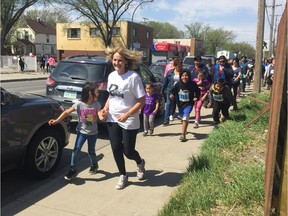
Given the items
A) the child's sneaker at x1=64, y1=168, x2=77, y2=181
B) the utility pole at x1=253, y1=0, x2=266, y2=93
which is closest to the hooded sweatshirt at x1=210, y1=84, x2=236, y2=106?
the child's sneaker at x1=64, y1=168, x2=77, y2=181

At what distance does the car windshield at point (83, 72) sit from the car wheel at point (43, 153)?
2.38m

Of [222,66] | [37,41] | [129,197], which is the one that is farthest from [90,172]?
[37,41]

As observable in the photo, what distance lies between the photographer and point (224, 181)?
169 inches

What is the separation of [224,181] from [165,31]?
365 feet

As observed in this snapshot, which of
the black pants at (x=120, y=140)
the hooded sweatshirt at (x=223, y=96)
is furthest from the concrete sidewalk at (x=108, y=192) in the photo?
the hooded sweatshirt at (x=223, y=96)

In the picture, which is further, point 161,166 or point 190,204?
point 161,166

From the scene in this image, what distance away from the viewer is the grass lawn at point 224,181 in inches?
142

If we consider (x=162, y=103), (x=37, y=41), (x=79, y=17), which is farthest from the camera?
(x=37, y=41)

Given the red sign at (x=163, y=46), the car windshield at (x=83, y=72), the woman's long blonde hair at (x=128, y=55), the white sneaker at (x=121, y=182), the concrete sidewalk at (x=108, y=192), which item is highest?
the red sign at (x=163, y=46)

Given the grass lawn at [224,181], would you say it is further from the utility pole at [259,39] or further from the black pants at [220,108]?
the utility pole at [259,39]

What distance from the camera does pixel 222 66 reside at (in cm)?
1034

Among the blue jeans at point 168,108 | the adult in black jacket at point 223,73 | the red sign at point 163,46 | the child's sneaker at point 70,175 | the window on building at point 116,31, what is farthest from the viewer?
the window on building at point 116,31

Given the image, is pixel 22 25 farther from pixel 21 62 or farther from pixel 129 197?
pixel 129 197

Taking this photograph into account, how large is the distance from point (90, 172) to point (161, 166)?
1146 millimetres
